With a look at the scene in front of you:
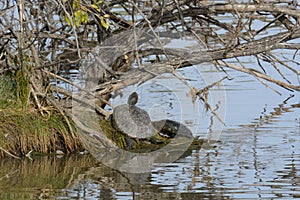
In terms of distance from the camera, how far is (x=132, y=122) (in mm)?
9812

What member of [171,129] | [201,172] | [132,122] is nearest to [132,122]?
[132,122]

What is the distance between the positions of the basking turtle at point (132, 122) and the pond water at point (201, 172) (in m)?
0.66

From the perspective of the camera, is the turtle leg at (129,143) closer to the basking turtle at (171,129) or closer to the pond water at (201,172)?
the basking turtle at (171,129)

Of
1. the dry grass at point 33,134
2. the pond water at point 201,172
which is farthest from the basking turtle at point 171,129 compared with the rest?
the dry grass at point 33,134

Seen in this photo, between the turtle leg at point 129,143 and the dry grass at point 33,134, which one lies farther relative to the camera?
the turtle leg at point 129,143

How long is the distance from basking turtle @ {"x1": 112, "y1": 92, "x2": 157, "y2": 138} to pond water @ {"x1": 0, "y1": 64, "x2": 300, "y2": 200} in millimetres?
663

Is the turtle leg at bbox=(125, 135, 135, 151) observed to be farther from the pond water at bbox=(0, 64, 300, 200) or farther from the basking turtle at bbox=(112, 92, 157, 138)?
the pond water at bbox=(0, 64, 300, 200)

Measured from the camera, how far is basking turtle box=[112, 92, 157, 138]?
9.73 metres

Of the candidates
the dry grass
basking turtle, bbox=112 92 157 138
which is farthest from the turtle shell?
the dry grass

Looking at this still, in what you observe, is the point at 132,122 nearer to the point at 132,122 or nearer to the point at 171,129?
the point at 132,122

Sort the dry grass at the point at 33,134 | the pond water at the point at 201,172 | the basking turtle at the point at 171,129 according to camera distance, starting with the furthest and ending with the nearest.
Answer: the basking turtle at the point at 171,129 < the dry grass at the point at 33,134 < the pond water at the point at 201,172

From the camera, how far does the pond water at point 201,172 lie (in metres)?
7.47

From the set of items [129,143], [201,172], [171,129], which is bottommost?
[201,172]

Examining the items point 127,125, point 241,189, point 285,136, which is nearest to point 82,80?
point 127,125
